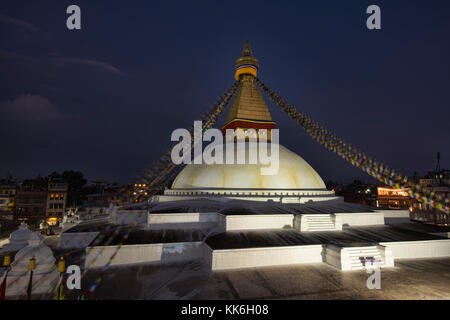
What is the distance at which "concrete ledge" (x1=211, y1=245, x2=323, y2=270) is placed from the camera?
756 centimetres

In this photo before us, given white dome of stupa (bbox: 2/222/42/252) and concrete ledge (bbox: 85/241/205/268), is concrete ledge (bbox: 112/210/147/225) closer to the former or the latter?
concrete ledge (bbox: 85/241/205/268)

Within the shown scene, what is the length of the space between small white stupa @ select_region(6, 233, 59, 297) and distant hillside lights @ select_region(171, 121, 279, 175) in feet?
31.4

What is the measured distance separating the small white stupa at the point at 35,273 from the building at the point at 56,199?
35996 millimetres

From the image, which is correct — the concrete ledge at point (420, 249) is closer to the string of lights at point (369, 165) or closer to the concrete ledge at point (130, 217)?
the string of lights at point (369, 165)

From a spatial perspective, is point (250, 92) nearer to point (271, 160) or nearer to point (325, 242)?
point (271, 160)

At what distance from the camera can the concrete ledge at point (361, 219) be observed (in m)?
11.4

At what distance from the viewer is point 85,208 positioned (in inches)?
1227

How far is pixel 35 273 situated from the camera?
252 inches

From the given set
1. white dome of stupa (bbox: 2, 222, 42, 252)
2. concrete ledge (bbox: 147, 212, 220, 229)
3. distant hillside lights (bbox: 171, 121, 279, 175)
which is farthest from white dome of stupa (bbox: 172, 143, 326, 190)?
white dome of stupa (bbox: 2, 222, 42, 252)

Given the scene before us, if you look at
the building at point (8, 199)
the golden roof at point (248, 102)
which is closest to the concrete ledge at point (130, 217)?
the golden roof at point (248, 102)

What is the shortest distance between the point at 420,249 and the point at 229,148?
10854 millimetres
